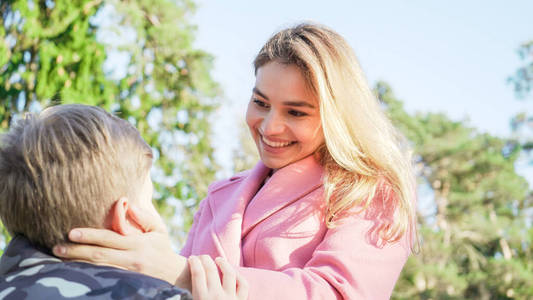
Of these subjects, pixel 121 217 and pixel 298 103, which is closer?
pixel 121 217

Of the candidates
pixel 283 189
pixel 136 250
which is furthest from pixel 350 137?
pixel 136 250

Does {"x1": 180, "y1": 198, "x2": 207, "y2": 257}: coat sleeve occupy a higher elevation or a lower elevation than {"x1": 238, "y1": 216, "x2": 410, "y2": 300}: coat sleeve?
lower

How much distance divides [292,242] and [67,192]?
0.85m

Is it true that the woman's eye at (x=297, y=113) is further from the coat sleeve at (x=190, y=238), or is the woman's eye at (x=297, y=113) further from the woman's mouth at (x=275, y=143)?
the coat sleeve at (x=190, y=238)

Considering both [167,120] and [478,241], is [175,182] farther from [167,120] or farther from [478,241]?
[478,241]

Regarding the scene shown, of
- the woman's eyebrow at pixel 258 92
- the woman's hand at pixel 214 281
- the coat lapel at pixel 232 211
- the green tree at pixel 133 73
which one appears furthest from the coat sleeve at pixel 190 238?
the green tree at pixel 133 73

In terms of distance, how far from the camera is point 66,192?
1.62 m

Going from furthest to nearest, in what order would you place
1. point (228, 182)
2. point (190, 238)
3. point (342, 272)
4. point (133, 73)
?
point (133, 73) < point (228, 182) < point (190, 238) < point (342, 272)

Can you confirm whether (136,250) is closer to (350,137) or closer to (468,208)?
(350,137)

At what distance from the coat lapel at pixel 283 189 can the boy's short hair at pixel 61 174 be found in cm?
77

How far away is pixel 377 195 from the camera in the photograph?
223 cm

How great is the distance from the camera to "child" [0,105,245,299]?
1.56 metres

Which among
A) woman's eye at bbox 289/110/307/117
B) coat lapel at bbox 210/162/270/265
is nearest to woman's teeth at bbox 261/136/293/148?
woman's eye at bbox 289/110/307/117

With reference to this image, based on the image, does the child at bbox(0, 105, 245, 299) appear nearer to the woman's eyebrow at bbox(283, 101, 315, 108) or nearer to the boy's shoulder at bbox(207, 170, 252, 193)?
the woman's eyebrow at bbox(283, 101, 315, 108)
